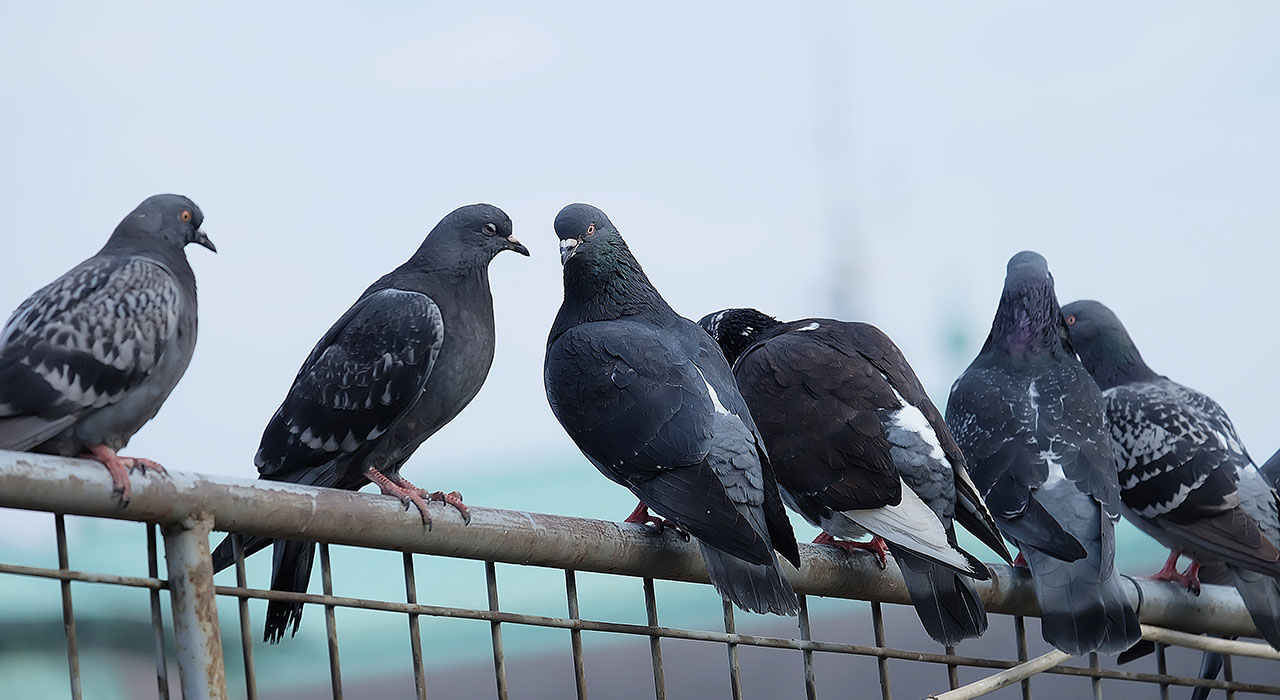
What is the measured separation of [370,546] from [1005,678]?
4.62 feet

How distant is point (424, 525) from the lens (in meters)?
2.04

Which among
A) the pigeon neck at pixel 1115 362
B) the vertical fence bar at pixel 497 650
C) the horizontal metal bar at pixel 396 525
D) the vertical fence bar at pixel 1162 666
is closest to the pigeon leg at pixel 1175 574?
the pigeon neck at pixel 1115 362

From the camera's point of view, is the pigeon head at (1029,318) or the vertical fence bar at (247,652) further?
the pigeon head at (1029,318)

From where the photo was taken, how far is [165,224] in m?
3.32

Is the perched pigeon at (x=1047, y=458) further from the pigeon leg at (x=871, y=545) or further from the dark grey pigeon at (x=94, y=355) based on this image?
the dark grey pigeon at (x=94, y=355)

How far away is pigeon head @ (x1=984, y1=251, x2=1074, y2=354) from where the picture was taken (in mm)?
4773

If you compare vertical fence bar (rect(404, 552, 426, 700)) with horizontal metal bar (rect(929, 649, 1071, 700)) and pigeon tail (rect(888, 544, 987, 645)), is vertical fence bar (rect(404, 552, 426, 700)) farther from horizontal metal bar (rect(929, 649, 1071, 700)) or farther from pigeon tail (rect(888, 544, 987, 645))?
pigeon tail (rect(888, 544, 987, 645))

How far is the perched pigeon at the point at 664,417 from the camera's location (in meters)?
2.75

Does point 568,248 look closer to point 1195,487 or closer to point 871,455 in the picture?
point 871,455

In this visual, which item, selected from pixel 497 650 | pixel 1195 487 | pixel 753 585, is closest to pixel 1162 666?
pixel 753 585

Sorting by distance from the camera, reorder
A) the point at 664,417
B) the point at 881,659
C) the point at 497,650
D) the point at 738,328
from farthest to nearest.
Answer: the point at 738,328
the point at 664,417
the point at 881,659
the point at 497,650

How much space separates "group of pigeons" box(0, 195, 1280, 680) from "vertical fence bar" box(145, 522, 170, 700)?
390mm

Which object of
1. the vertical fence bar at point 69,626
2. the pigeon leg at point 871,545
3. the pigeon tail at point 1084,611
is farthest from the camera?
the pigeon tail at point 1084,611

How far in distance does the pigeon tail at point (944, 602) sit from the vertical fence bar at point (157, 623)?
1.72 meters
